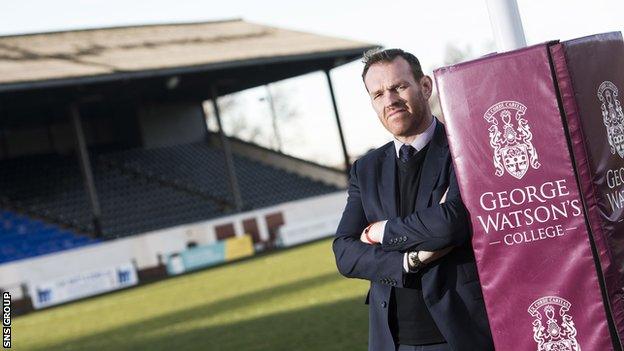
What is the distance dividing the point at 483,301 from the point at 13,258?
25833mm

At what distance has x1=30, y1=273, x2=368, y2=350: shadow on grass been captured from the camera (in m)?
10.2

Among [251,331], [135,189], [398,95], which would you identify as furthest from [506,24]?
[135,189]

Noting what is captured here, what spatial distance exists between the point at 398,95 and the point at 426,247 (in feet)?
1.69

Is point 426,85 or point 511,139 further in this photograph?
point 426,85

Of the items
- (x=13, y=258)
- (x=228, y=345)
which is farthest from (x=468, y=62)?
(x=13, y=258)

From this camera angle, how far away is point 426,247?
329 centimetres

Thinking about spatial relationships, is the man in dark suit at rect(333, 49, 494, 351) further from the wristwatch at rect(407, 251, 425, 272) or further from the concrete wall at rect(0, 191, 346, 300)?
the concrete wall at rect(0, 191, 346, 300)

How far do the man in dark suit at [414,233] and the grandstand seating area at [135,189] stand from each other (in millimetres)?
25645

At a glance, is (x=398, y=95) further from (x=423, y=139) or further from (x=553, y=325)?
(x=553, y=325)

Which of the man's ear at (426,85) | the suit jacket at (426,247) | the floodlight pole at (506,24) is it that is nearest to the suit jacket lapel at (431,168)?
the suit jacket at (426,247)

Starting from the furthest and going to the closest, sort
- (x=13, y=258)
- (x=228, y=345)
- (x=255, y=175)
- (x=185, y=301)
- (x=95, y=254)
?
(x=255, y=175)
(x=13, y=258)
(x=95, y=254)
(x=185, y=301)
(x=228, y=345)

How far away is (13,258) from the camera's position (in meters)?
27.5

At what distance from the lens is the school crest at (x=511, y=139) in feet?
10.3

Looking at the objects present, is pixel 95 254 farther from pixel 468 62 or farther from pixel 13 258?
pixel 468 62
